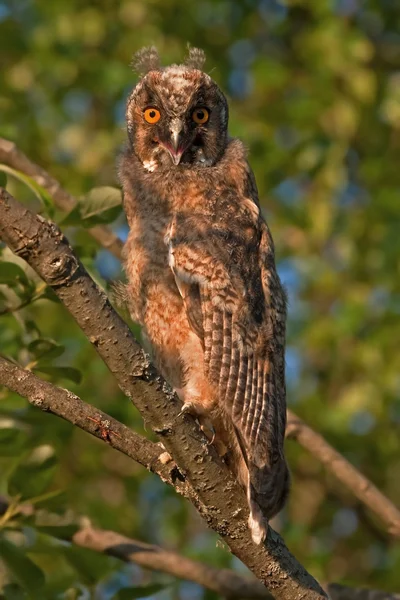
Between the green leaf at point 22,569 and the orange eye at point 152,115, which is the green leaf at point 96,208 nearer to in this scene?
the orange eye at point 152,115

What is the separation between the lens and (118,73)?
5.97 m

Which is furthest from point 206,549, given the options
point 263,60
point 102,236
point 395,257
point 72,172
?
point 263,60

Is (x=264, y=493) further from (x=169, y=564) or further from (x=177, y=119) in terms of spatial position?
(x=177, y=119)

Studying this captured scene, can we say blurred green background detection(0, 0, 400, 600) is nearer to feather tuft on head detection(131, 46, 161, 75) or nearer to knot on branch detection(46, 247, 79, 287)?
feather tuft on head detection(131, 46, 161, 75)

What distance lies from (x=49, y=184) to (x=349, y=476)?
1841mm

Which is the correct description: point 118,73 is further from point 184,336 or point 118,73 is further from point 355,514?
point 355,514

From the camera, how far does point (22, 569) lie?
3197mm

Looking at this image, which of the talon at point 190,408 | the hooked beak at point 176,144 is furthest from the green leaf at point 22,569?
the hooked beak at point 176,144

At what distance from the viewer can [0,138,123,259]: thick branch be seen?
4.03m

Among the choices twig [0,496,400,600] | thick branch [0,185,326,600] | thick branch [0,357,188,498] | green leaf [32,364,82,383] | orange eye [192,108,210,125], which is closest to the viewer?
thick branch [0,185,326,600]

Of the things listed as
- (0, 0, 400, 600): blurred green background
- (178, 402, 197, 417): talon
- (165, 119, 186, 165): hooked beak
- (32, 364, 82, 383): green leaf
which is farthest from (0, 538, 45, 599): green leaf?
(0, 0, 400, 600): blurred green background

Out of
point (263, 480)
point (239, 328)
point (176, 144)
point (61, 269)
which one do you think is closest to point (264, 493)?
point (263, 480)

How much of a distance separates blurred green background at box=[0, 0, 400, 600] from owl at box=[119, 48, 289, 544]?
162 cm

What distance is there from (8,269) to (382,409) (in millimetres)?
3839
